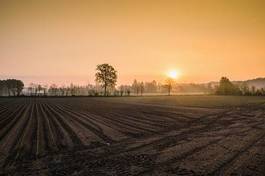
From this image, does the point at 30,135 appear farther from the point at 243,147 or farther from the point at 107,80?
the point at 107,80

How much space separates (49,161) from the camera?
10336 millimetres

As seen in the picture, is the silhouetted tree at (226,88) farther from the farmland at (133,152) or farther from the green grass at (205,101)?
the farmland at (133,152)

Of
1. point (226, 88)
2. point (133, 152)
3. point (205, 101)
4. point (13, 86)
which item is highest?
point (13, 86)

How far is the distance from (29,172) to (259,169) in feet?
27.8

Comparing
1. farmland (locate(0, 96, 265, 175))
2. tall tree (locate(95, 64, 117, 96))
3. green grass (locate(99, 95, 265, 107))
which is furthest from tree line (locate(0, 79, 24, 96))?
farmland (locate(0, 96, 265, 175))

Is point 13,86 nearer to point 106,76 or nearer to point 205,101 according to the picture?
point 106,76

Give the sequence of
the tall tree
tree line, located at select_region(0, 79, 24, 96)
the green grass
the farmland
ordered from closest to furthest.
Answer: the farmland → the green grass → the tall tree → tree line, located at select_region(0, 79, 24, 96)

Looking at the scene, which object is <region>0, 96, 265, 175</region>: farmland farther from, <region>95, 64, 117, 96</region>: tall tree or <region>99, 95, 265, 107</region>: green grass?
<region>95, 64, 117, 96</region>: tall tree

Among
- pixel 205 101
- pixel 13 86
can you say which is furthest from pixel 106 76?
pixel 13 86

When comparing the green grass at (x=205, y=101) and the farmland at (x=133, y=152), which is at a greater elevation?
the green grass at (x=205, y=101)

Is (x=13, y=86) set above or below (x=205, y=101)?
above

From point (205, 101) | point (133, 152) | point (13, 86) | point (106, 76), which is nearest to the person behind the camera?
point (133, 152)

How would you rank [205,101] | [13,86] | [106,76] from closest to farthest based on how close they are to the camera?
1. [205,101]
2. [106,76]
3. [13,86]

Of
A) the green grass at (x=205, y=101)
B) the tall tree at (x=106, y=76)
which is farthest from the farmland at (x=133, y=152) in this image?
the tall tree at (x=106, y=76)
